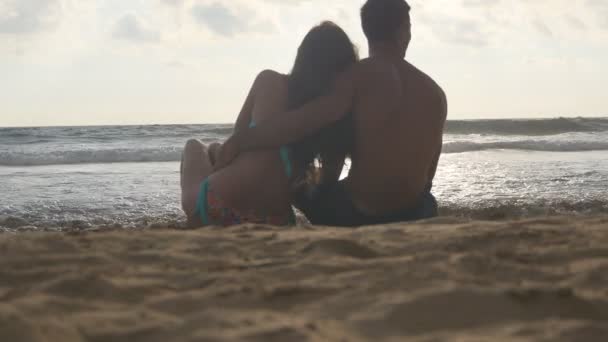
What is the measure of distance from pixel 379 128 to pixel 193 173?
1099 mm

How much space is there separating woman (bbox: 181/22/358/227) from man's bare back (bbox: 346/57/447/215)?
0.12m

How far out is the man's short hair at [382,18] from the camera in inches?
131

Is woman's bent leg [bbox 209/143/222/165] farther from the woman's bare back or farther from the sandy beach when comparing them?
the sandy beach

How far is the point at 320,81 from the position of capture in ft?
10.9

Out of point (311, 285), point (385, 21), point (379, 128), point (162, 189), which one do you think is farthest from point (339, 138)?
point (162, 189)

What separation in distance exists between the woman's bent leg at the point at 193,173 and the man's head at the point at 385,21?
1.15 meters

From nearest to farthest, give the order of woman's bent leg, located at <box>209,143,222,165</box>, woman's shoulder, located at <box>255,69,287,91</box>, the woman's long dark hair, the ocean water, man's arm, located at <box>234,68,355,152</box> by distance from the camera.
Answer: man's arm, located at <box>234,68,355,152</box>
the woman's long dark hair
woman's shoulder, located at <box>255,69,287,91</box>
woman's bent leg, located at <box>209,143,222,165</box>
the ocean water

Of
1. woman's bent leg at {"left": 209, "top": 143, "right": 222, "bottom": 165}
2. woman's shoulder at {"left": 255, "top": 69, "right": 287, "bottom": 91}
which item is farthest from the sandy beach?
woman's bent leg at {"left": 209, "top": 143, "right": 222, "bottom": 165}

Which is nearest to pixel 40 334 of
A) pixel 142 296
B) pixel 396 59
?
pixel 142 296

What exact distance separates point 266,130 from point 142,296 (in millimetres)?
1511

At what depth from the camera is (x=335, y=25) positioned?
3.47m

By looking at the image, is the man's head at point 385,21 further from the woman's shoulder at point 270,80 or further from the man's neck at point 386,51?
the woman's shoulder at point 270,80

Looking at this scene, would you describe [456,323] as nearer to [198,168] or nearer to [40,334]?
[40,334]

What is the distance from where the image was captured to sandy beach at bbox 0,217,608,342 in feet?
4.89
